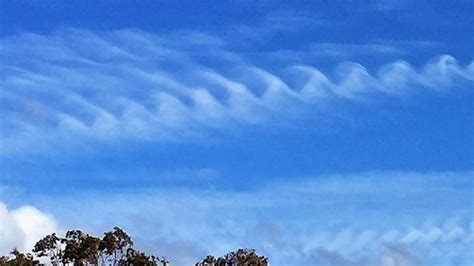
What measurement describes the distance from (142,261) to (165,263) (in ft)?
7.88

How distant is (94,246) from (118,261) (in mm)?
2467

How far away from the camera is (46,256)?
7150 centimetres

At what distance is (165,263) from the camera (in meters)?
68.6

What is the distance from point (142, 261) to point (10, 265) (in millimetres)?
10634

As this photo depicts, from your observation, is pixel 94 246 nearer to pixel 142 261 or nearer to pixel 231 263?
pixel 142 261

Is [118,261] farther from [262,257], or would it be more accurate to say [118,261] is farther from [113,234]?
[262,257]

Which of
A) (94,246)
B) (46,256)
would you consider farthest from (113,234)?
(46,256)

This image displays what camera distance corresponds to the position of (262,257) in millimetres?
70250

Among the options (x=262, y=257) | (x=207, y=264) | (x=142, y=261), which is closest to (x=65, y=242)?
(x=142, y=261)

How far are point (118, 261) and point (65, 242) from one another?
15.4 ft

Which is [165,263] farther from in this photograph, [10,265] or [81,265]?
[10,265]

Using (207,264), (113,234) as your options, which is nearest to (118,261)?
(113,234)

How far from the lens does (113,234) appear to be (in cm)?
7050

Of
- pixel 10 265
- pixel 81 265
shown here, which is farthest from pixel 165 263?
pixel 10 265
